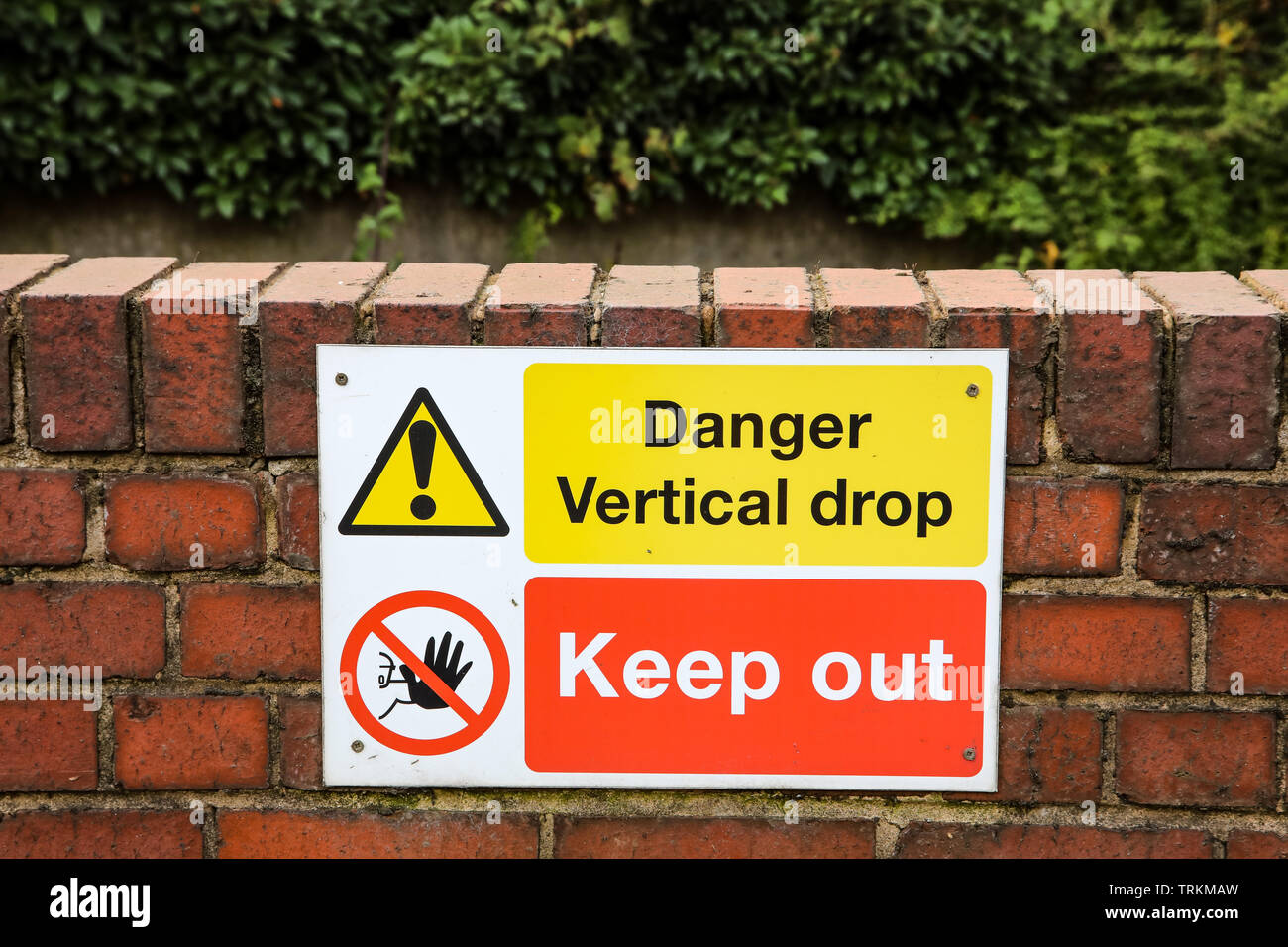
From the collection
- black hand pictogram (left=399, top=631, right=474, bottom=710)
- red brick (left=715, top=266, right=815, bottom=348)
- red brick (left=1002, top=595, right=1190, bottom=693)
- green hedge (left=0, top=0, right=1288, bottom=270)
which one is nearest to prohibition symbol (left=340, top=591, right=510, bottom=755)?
black hand pictogram (left=399, top=631, right=474, bottom=710)

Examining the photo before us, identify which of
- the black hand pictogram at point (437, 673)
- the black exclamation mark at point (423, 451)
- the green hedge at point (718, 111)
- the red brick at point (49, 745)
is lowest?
the red brick at point (49, 745)

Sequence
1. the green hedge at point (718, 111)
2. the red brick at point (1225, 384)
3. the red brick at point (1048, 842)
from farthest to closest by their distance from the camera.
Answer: the green hedge at point (718, 111) < the red brick at point (1048, 842) < the red brick at point (1225, 384)

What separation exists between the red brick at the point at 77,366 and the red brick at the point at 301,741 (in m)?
0.32

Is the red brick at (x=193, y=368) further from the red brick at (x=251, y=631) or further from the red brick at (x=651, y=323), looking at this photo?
the red brick at (x=651, y=323)

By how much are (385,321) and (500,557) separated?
26 cm

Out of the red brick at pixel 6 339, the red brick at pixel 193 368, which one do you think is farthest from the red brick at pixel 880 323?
the red brick at pixel 6 339

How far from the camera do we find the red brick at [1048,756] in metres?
1.30

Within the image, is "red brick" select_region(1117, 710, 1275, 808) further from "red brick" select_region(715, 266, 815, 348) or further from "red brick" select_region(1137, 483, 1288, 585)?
"red brick" select_region(715, 266, 815, 348)

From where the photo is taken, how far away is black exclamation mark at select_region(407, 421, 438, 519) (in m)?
1.27

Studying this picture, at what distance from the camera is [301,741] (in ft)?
4.35

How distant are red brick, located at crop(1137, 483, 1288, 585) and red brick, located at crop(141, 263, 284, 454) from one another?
918 mm

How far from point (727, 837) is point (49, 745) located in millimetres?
725

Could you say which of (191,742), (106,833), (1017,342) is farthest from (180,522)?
(1017,342)

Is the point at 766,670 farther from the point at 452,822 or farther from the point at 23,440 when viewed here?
the point at 23,440
